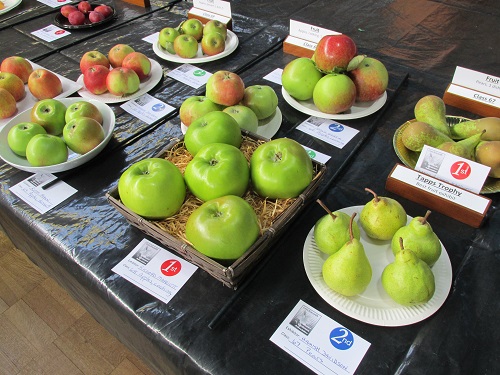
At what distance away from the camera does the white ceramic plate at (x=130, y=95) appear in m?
1.03

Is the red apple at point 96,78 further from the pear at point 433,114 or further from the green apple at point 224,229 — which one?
the pear at point 433,114

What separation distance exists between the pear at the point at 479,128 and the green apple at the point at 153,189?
21.9 inches

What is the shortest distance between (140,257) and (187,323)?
152mm

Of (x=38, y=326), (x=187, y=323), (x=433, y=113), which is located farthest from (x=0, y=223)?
(x=433, y=113)

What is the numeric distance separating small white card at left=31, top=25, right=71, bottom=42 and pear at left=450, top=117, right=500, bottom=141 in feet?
4.22

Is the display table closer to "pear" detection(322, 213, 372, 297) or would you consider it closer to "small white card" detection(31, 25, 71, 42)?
"pear" detection(322, 213, 372, 297)

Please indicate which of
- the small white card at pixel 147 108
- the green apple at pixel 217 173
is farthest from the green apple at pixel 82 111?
the green apple at pixel 217 173

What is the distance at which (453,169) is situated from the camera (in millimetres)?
671

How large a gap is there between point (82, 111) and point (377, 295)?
2.31ft

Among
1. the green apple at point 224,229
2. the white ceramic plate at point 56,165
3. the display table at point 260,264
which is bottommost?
the display table at point 260,264

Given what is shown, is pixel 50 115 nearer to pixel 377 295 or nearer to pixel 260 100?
pixel 260 100

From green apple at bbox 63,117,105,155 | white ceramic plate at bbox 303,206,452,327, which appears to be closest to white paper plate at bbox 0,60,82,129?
green apple at bbox 63,117,105,155

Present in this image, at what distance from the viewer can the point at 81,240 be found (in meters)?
0.71

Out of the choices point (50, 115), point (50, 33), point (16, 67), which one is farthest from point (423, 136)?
point (50, 33)
